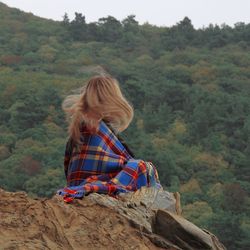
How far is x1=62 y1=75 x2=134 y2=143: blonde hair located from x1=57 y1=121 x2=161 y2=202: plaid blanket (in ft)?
0.14

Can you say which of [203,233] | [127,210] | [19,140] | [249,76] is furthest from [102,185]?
[249,76]

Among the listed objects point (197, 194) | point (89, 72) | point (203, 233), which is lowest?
point (197, 194)

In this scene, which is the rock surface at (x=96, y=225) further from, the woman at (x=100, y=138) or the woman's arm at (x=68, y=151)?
the woman's arm at (x=68, y=151)

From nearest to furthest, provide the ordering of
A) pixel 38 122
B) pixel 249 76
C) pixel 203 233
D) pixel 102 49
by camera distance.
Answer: pixel 203 233 < pixel 38 122 < pixel 249 76 < pixel 102 49

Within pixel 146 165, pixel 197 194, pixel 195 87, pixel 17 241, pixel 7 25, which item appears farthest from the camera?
pixel 7 25

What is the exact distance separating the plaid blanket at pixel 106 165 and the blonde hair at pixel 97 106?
4 centimetres

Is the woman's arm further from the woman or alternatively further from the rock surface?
the rock surface

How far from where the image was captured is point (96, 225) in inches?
135

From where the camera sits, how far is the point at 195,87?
47812 millimetres

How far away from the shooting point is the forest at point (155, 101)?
29531mm

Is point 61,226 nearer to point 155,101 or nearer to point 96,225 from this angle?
point 96,225

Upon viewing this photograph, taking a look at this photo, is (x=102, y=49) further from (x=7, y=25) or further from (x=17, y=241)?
(x=17, y=241)

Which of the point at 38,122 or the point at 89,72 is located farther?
the point at 38,122

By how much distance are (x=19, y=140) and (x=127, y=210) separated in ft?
106
